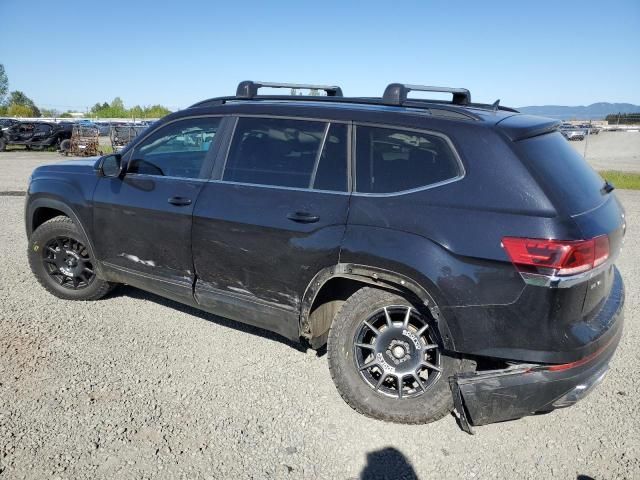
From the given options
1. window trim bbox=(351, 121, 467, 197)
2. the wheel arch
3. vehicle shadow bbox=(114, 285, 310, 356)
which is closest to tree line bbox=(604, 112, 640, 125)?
vehicle shadow bbox=(114, 285, 310, 356)

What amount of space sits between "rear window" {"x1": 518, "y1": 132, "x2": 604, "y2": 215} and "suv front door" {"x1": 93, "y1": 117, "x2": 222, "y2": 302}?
84.9 inches

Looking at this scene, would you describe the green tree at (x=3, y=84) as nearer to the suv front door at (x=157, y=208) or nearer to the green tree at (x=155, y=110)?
the green tree at (x=155, y=110)

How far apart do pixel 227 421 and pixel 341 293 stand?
3.45ft

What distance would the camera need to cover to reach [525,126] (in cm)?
283

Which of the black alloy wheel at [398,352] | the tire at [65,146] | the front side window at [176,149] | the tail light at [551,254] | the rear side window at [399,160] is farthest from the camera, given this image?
the tire at [65,146]

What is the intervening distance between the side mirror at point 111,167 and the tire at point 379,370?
219 centimetres

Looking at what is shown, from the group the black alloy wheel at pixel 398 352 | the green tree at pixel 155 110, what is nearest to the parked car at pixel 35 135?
the black alloy wheel at pixel 398 352

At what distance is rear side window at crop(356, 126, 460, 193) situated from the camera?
9.25 ft

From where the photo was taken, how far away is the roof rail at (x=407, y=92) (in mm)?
3295

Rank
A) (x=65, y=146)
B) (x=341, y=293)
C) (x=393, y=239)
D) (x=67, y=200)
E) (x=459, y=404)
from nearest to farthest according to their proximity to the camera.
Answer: (x=459, y=404), (x=393, y=239), (x=341, y=293), (x=67, y=200), (x=65, y=146)

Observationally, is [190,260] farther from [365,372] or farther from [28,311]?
[28,311]

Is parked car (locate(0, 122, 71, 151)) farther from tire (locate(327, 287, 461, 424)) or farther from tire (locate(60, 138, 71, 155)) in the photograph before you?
tire (locate(327, 287, 461, 424))

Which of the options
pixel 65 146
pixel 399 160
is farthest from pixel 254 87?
pixel 65 146

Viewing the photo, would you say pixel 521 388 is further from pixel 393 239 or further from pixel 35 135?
pixel 35 135
